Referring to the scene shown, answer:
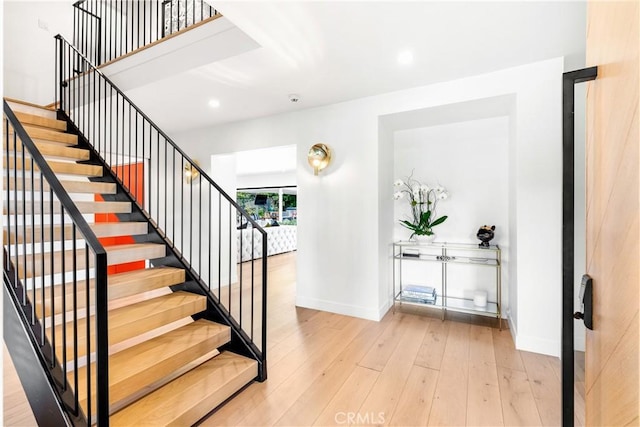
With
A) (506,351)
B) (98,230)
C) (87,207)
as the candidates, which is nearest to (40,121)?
(87,207)

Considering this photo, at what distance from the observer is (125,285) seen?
2.14 meters

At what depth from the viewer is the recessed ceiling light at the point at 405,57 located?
2.37 m

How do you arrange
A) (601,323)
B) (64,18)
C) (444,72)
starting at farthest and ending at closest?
(64,18) < (444,72) < (601,323)

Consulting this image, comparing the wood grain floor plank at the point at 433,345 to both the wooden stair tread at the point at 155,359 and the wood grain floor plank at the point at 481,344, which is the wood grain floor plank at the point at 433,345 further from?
the wooden stair tread at the point at 155,359

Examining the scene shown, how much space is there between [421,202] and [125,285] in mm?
2982

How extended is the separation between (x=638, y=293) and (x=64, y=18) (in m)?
6.48

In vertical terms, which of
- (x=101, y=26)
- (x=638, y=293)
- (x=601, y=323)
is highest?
(x=101, y=26)

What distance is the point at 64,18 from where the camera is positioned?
14.6ft

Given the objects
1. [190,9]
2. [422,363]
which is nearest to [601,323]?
[422,363]

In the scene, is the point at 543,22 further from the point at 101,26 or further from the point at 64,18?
the point at 64,18

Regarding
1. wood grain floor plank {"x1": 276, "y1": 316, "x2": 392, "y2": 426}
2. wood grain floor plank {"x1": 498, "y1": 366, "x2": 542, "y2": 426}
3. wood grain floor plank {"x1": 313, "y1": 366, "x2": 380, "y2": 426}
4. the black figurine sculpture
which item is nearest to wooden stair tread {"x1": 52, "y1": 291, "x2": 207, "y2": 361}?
wood grain floor plank {"x1": 276, "y1": 316, "x2": 392, "y2": 426}

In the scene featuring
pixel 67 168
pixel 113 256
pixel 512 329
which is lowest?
pixel 512 329

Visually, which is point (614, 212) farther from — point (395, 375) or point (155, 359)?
point (155, 359)

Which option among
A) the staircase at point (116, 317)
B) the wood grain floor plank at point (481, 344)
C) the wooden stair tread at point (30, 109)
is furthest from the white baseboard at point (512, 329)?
the wooden stair tread at point (30, 109)
